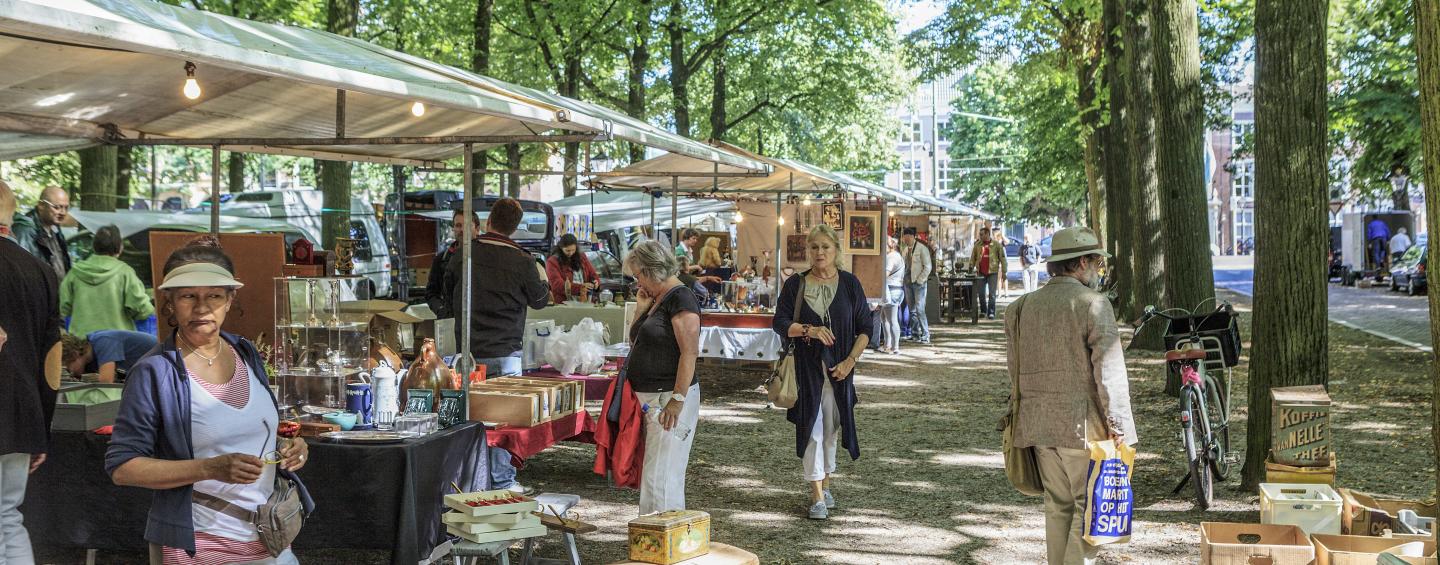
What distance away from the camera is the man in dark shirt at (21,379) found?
4602 mm

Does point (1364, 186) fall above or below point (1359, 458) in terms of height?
above

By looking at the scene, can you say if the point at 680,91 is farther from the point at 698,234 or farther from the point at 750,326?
the point at 750,326

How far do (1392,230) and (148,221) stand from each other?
37.9 metres

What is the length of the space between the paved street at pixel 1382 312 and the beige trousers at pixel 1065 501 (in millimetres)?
9954

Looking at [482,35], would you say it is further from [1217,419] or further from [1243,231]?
[1243,231]

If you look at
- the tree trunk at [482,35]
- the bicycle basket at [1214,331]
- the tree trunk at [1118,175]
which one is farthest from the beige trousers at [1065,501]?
the tree trunk at [482,35]

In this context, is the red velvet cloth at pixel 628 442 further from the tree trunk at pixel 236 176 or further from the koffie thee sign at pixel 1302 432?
the tree trunk at pixel 236 176

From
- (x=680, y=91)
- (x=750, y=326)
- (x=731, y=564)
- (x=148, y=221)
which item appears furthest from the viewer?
(x=680, y=91)

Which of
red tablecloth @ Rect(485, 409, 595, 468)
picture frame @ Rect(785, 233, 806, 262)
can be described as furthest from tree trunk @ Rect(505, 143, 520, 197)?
red tablecloth @ Rect(485, 409, 595, 468)

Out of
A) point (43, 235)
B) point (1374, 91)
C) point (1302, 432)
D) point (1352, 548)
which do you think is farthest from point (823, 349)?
point (1374, 91)

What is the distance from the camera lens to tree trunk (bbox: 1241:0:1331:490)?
8102 mm

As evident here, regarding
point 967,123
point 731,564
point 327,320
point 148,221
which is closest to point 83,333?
point 327,320

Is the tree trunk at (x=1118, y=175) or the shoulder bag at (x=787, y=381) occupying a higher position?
the tree trunk at (x=1118, y=175)

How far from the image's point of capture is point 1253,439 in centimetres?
820
